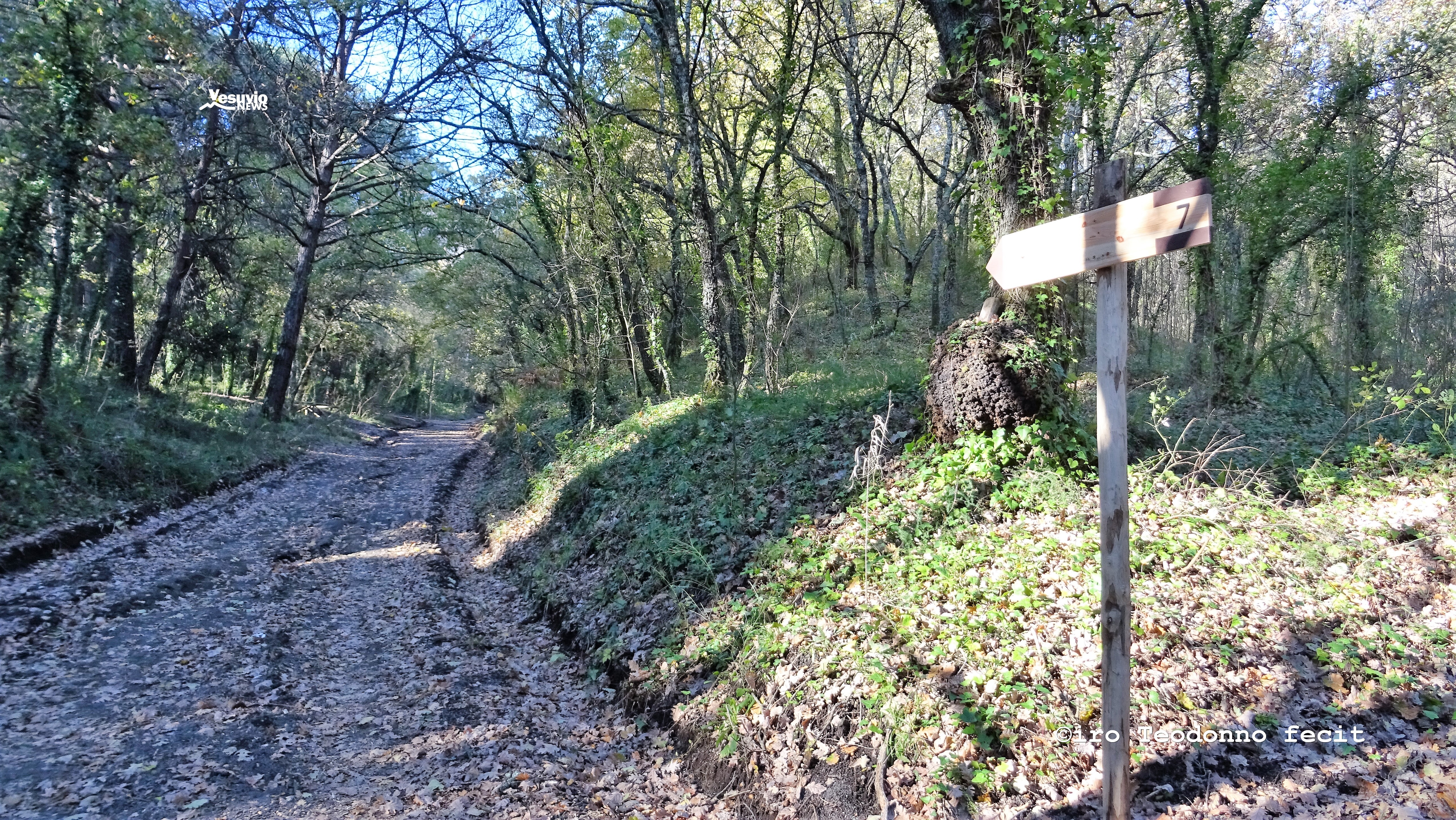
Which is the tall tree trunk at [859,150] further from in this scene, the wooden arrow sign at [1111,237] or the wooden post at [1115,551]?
the wooden post at [1115,551]

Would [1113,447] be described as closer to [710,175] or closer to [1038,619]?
[1038,619]

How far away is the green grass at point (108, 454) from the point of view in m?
8.33

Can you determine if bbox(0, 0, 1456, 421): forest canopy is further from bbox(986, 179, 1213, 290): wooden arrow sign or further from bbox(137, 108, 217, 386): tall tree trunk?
bbox(986, 179, 1213, 290): wooden arrow sign

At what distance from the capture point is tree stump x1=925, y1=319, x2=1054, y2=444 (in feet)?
19.6

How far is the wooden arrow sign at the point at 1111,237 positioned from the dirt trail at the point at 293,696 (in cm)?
354

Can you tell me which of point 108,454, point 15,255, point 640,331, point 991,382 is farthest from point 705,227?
point 15,255

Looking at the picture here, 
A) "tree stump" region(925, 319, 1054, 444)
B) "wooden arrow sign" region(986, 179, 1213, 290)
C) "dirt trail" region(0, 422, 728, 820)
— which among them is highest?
"wooden arrow sign" region(986, 179, 1213, 290)

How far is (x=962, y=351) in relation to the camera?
624 centimetres

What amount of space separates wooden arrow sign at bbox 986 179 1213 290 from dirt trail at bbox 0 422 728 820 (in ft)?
11.6

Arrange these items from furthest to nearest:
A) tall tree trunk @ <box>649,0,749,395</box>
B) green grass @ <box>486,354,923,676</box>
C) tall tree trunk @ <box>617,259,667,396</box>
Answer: tall tree trunk @ <box>617,259,667,396</box>, tall tree trunk @ <box>649,0,749,395</box>, green grass @ <box>486,354,923,676</box>

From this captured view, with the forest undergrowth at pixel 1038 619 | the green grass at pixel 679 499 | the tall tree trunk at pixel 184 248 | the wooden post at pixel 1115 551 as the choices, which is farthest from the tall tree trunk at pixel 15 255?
the wooden post at pixel 1115 551

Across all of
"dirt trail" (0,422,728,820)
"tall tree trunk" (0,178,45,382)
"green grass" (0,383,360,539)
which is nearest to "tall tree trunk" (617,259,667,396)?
"dirt trail" (0,422,728,820)

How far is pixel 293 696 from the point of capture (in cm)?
543

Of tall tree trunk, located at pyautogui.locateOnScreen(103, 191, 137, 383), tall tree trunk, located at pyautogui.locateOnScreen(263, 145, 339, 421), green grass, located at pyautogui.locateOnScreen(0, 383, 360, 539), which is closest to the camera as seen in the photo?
green grass, located at pyautogui.locateOnScreen(0, 383, 360, 539)
